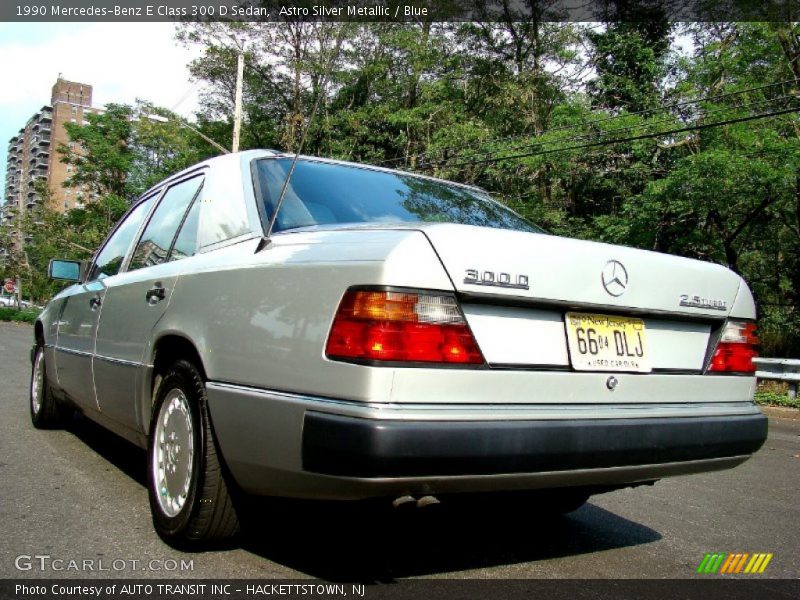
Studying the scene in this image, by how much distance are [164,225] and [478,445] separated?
238 centimetres

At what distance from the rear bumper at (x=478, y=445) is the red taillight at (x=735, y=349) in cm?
43

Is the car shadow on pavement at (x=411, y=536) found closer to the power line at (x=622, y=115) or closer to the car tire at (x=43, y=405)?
the car tire at (x=43, y=405)

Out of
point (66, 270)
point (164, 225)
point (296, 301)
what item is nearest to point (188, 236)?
point (164, 225)

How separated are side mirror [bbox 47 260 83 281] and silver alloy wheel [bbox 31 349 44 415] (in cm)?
76

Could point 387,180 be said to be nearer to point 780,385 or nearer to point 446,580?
point 446,580

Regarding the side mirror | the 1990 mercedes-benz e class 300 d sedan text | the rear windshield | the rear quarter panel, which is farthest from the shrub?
the rear quarter panel

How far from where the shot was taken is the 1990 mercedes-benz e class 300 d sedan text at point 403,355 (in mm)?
2123

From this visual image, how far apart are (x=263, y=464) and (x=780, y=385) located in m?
12.7

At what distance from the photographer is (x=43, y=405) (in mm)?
5523

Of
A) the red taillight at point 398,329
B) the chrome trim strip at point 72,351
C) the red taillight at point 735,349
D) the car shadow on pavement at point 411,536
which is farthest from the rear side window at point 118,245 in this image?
the red taillight at point 735,349

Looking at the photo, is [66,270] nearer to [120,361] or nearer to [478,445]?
[120,361]

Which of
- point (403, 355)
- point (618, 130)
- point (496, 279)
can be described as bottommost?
point (403, 355)

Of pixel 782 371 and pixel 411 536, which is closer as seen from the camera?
pixel 411 536

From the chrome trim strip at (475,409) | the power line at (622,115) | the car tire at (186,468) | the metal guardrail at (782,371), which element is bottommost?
the metal guardrail at (782,371)
